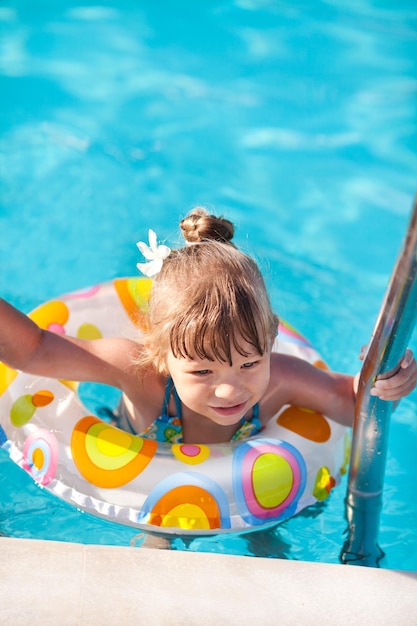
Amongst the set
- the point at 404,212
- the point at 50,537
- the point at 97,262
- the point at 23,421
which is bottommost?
the point at 50,537

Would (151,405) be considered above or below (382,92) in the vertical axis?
below

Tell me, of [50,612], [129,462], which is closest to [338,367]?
[129,462]

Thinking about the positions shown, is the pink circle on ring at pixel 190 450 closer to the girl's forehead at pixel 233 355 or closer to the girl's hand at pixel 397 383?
the girl's forehead at pixel 233 355

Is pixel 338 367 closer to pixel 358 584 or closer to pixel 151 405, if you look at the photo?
pixel 151 405

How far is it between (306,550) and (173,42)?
4.10 m

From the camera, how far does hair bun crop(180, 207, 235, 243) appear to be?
2.59m

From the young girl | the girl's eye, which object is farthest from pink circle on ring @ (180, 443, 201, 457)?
the girl's eye

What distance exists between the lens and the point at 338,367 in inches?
153

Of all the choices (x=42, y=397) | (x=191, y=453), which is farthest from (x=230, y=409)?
(x=42, y=397)

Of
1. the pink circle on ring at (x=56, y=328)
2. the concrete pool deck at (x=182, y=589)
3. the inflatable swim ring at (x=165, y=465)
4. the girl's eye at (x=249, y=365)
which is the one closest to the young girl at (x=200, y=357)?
the girl's eye at (x=249, y=365)

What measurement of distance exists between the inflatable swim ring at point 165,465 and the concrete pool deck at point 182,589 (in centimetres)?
39

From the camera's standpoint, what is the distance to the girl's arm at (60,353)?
2510mm

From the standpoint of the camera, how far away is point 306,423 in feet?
9.07

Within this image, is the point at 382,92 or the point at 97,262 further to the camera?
the point at 382,92
